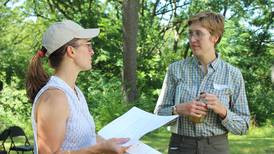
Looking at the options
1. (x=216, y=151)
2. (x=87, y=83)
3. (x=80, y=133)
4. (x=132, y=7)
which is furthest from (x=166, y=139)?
(x=80, y=133)

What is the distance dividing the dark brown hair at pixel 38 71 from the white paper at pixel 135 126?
41 cm

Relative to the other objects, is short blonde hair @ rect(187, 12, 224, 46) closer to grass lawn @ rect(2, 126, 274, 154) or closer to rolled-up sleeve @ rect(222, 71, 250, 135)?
rolled-up sleeve @ rect(222, 71, 250, 135)

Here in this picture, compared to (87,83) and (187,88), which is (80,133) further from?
(87,83)

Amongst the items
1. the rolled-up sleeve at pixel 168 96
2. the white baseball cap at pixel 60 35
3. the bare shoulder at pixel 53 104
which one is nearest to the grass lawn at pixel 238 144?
the rolled-up sleeve at pixel 168 96

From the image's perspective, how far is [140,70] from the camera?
57.5 feet

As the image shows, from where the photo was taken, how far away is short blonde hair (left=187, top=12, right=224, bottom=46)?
121 inches

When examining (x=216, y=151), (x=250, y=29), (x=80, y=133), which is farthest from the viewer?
(x=250, y=29)

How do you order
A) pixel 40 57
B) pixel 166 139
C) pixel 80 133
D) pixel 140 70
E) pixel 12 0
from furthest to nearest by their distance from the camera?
pixel 12 0 < pixel 140 70 < pixel 166 139 < pixel 40 57 < pixel 80 133

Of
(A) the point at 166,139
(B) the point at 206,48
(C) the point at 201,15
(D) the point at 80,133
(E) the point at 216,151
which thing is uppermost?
(C) the point at 201,15

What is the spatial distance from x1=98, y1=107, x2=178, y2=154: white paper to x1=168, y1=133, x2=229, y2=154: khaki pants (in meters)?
0.26

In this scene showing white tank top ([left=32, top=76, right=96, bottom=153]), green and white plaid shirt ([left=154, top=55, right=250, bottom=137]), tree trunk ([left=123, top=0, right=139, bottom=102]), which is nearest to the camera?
white tank top ([left=32, top=76, right=96, bottom=153])

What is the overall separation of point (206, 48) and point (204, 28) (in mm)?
119

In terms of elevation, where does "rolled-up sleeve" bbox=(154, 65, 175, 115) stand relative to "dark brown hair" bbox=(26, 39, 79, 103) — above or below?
below

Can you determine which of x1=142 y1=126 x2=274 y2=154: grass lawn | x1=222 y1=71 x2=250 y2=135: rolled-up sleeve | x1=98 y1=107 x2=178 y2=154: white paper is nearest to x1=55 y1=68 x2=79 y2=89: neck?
x1=98 y1=107 x2=178 y2=154: white paper
